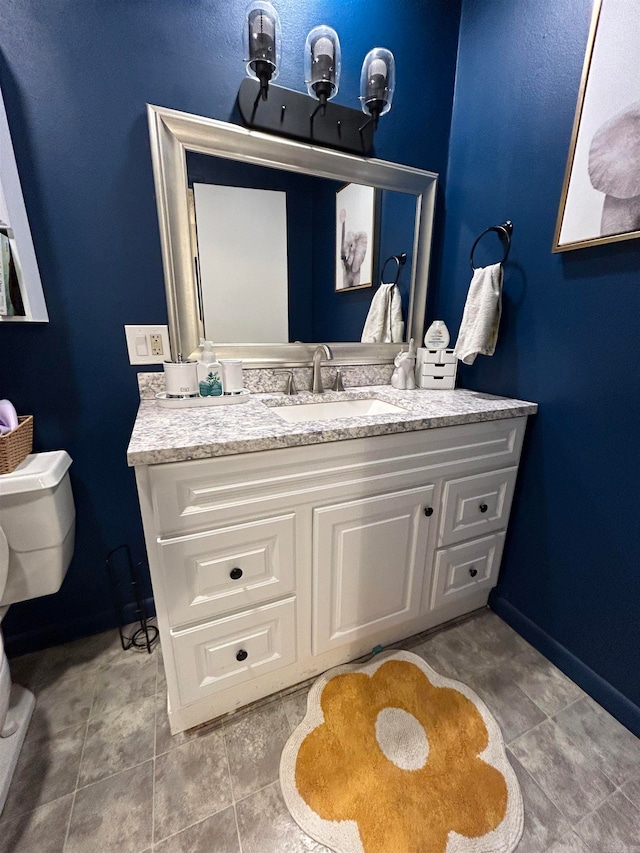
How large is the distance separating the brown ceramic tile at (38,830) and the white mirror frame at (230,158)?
1.27 m

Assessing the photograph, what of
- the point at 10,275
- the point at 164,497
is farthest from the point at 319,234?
the point at 164,497

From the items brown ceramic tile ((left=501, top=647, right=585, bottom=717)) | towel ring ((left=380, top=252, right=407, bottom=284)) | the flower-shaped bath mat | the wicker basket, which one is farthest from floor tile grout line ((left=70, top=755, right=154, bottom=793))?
towel ring ((left=380, top=252, right=407, bottom=284))

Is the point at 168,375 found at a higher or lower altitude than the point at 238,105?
lower

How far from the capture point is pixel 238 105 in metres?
1.13

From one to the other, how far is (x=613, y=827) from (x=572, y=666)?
429mm

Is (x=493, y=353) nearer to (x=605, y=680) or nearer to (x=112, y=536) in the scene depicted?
(x=605, y=680)

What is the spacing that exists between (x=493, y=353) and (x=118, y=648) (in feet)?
6.04

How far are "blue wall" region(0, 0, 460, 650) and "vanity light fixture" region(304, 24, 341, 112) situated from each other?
5.5 inches

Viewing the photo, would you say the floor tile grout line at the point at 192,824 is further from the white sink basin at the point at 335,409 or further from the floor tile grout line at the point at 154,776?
the white sink basin at the point at 335,409

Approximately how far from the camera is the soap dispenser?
→ 46.0 inches

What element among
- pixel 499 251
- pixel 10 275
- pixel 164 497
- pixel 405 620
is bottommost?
pixel 405 620

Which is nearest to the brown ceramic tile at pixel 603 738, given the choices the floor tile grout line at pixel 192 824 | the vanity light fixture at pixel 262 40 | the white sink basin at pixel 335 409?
the floor tile grout line at pixel 192 824

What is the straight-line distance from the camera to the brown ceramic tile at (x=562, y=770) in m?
0.89

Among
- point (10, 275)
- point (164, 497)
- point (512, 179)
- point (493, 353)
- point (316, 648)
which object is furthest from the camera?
point (493, 353)
